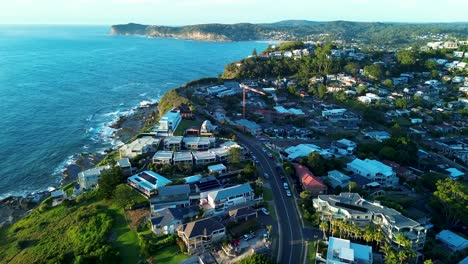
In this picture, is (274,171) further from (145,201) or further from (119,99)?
(119,99)

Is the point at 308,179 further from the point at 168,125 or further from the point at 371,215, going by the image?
the point at 168,125

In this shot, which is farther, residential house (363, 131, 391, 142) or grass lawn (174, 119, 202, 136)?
residential house (363, 131, 391, 142)

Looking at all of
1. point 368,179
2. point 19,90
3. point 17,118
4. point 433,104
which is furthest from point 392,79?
point 19,90

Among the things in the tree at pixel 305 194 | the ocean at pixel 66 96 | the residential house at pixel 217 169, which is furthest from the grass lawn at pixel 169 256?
the ocean at pixel 66 96

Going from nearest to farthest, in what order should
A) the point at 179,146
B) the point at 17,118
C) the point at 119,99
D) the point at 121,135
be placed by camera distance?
the point at 179,146 → the point at 121,135 → the point at 17,118 → the point at 119,99

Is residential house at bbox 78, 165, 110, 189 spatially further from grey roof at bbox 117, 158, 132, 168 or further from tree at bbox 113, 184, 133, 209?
tree at bbox 113, 184, 133, 209

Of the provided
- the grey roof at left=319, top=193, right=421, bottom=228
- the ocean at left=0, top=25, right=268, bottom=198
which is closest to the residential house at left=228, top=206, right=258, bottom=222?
the grey roof at left=319, top=193, right=421, bottom=228

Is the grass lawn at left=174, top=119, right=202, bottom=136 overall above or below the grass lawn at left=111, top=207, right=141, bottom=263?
above
